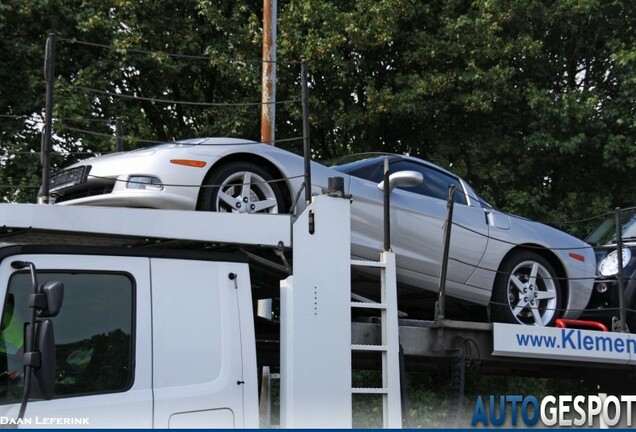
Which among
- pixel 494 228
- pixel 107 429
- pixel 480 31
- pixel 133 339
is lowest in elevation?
pixel 107 429

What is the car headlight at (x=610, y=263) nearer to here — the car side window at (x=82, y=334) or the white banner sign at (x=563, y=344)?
the white banner sign at (x=563, y=344)

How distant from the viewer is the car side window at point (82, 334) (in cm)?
398

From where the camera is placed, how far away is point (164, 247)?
4828 mm

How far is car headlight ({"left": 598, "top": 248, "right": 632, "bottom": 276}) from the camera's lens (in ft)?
27.5

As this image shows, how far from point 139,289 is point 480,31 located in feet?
41.1

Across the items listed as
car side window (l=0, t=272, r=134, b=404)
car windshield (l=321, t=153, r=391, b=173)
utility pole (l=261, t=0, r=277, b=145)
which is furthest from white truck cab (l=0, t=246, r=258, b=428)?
utility pole (l=261, t=0, r=277, b=145)

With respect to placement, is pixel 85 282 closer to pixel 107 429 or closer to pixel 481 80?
pixel 107 429

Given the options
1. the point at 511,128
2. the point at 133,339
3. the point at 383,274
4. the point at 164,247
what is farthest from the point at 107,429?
the point at 511,128

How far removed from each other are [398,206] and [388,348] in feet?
5.60

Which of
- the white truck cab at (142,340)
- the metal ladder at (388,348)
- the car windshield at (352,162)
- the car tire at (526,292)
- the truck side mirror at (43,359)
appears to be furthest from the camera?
the car tire at (526,292)

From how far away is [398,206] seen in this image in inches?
259

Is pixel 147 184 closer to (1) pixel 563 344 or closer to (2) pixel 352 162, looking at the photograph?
(2) pixel 352 162

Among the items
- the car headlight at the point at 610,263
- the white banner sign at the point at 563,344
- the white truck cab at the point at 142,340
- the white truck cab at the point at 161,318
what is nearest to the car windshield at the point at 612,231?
the car headlight at the point at 610,263

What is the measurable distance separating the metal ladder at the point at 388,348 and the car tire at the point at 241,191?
979mm
